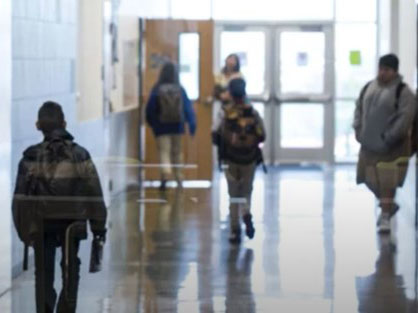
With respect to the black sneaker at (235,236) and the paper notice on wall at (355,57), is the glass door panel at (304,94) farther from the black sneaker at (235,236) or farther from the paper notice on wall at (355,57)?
the black sneaker at (235,236)

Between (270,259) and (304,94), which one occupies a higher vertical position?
(304,94)

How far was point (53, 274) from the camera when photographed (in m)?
9.82

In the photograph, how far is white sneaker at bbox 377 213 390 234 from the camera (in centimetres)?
982

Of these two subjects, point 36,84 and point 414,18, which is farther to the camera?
point 36,84

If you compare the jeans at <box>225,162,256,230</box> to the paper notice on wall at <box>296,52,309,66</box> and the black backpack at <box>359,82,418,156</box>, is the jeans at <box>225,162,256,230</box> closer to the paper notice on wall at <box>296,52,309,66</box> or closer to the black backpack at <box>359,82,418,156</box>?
the paper notice on wall at <box>296,52,309,66</box>

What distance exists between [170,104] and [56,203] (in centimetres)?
94

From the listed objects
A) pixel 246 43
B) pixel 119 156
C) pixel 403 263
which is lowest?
pixel 403 263

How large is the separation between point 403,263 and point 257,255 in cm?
91

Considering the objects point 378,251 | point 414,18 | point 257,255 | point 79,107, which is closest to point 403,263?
point 378,251

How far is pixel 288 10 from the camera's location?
32.1 ft

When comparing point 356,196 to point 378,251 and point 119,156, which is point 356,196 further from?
point 119,156

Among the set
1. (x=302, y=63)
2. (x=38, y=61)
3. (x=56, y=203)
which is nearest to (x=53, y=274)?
(x=56, y=203)

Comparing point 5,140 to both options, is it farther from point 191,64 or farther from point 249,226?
point 249,226

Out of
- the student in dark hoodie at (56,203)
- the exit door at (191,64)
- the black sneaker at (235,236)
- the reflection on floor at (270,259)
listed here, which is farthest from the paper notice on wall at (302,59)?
the student in dark hoodie at (56,203)
